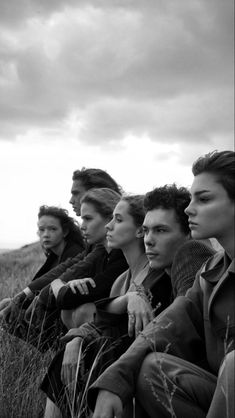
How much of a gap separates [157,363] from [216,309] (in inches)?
15.2

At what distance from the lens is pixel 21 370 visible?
4.55 m

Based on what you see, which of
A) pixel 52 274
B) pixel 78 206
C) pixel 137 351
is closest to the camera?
pixel 137 351

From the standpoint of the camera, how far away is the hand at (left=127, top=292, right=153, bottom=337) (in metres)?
3.65

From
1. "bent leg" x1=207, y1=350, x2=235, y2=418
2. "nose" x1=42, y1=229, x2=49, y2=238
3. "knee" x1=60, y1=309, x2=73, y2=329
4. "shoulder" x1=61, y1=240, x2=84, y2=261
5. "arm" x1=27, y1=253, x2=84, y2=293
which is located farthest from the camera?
"nose" x1=42, y1=229, x2=49, y2=238

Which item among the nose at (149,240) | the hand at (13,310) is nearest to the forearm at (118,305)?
the nose at (149,240)

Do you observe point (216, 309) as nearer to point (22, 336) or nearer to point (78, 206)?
point (22, 336)

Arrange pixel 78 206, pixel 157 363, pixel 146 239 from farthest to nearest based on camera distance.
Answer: pixel 78 206 → pixel 146 239 → pixel 157 363

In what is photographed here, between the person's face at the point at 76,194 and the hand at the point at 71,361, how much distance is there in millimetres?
2697

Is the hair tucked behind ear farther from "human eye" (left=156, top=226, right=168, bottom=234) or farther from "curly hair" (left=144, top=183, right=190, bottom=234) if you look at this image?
"human eye" (left=156, top=226, right=168, bottom=234)

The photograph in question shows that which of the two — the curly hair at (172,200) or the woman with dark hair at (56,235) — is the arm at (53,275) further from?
the curly hair at (172,200)

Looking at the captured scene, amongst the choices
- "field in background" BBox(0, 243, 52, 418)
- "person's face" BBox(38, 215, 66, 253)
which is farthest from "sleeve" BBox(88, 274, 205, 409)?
"person's face" BBox(38, 215, 66, 253)

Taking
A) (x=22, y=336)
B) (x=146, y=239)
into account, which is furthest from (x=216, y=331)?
(x=22, y=336)

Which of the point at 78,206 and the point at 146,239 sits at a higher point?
the point at 78,206

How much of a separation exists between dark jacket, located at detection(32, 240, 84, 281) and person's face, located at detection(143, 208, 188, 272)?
2.63 meters
